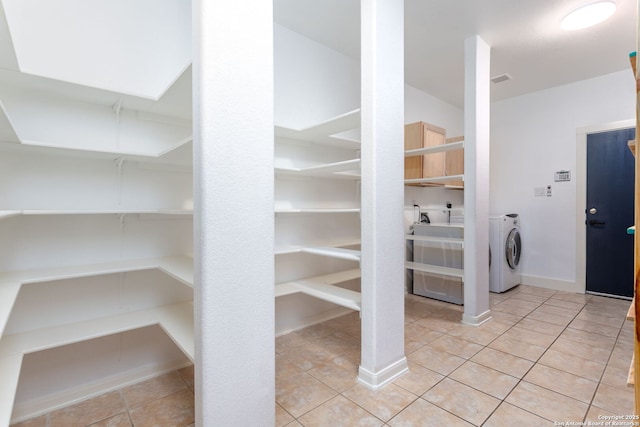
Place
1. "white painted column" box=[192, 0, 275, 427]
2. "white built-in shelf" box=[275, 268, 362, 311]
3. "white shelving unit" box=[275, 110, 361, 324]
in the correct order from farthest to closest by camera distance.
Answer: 1. "white shelving unit" box=[275, 110, 361, 324]
2. "white built-in shelf" box=[275, 268, 362, 311]
3. "white painted column" box=[192, 0, 275, 427]

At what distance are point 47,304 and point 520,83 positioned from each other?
205 inches

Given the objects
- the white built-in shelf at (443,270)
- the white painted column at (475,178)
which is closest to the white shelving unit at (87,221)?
the white built-in shelf at (443,270)

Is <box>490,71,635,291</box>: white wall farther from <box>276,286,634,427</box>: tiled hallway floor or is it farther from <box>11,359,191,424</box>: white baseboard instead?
<box>11,359,191,424</box>: white baseboard

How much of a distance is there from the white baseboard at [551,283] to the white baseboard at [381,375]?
3.31 metres

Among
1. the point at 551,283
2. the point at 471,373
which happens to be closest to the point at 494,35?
the point at 471,373

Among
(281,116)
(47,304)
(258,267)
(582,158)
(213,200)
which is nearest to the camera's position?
(213,200)

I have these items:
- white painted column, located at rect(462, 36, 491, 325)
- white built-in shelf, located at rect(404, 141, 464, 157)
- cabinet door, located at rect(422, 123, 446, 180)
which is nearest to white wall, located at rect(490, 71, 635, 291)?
cabinet door, located at rect(422, 123, 446, 180)

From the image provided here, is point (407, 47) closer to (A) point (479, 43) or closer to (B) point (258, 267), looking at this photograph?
(A) point (479, 43)

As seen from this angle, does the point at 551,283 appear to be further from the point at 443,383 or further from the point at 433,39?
the point at 433,39

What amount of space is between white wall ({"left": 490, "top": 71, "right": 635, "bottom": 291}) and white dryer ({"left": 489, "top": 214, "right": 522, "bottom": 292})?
501 mm

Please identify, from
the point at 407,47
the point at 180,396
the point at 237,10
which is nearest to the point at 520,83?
the point at 407,47

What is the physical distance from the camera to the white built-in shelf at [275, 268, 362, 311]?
2.11m

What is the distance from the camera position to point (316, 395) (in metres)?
1.81

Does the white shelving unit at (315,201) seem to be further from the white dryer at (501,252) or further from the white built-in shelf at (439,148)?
the white dryer at (501,252)
